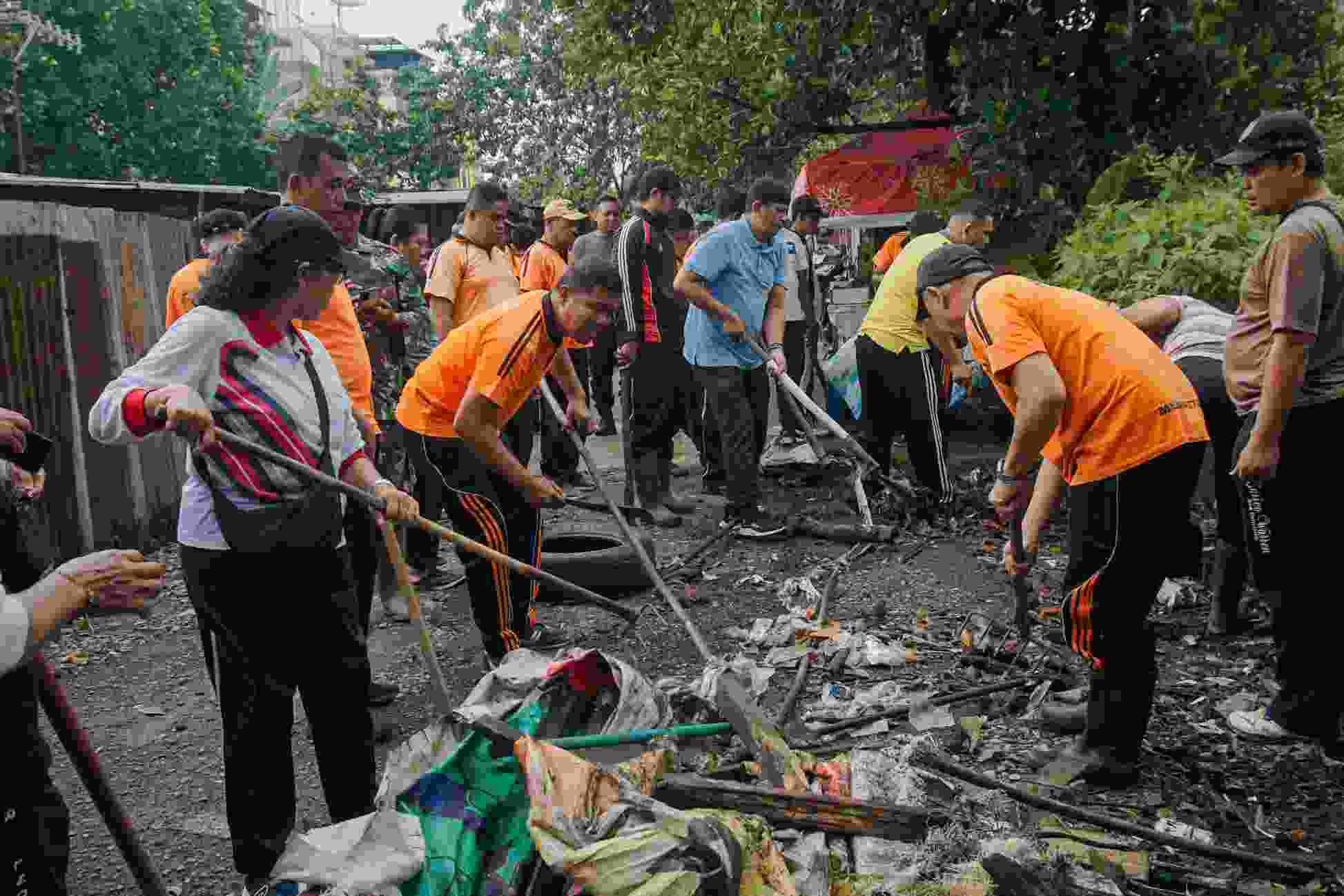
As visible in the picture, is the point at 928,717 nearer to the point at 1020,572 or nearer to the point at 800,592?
the point at 1020,572

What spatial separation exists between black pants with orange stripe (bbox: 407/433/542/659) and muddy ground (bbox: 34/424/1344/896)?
1.54 ft

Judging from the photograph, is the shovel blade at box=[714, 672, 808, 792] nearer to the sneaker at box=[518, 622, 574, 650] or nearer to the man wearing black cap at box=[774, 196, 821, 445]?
the sneaker at box=[518, 622, 574, 650]

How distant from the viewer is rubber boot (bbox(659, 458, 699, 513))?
25.7 feet

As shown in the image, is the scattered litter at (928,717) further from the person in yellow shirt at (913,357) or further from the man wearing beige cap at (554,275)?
the man wearing beige cap at (554,275)

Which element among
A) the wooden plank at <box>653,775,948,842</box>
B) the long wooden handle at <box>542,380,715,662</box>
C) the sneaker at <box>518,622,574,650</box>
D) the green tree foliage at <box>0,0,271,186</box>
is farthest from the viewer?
the green tree foliage at <box>0,0,271,186</box>

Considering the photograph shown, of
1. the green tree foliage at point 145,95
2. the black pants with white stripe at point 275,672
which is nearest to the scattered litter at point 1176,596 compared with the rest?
the black pants with white stripe at point 275,672

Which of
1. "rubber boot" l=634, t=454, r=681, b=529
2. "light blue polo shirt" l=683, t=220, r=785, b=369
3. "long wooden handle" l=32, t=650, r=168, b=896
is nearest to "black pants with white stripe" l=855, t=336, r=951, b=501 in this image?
"light blue polo shirt" l=683, t=220, r=785, b=369

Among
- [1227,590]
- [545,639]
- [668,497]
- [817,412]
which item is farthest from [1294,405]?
[668,497]

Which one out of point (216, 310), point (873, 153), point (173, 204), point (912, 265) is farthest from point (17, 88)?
point (216, 310)

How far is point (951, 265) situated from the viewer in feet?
13.0

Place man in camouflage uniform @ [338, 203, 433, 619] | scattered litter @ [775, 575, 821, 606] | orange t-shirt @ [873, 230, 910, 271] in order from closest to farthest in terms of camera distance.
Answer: man in camouflage uniform @ [338, 203, 433, 619]
scattered litter @ [775, 575, 821, 606]
orange t-shirt @ [873, 230, 910, 271]

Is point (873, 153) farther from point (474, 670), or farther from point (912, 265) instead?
point (474, 670)

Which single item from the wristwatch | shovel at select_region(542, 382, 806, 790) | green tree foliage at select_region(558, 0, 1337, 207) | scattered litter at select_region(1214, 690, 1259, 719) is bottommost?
scattered litter at select_region(1214, 690, 1259, 719)

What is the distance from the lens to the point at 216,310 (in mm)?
2885
